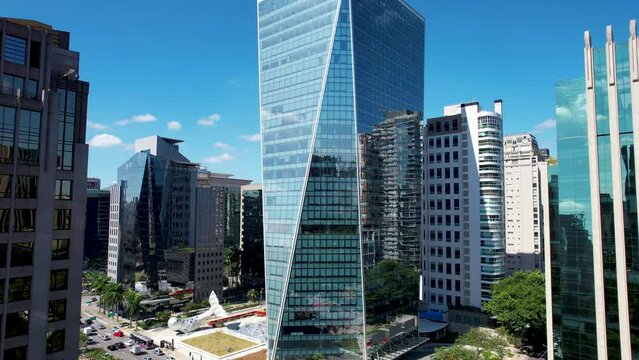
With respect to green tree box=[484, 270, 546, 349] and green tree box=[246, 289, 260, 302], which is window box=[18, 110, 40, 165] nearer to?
green tree box=[484, 270, 546, 349]

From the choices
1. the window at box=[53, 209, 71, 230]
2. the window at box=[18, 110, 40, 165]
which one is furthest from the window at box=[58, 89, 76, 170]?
the window at box=[53, 209, 71, 230]

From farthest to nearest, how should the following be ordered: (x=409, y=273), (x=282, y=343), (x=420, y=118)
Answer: (x=420, y=118) → (x=409, y=273) → (x=282, y=343)

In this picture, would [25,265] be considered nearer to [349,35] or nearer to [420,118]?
[349,35]

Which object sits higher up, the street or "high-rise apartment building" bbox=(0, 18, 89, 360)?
"high-rise apartment building" bbox=(0, 18, 89, 360)

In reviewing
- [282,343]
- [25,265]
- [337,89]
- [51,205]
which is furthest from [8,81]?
[282,343]

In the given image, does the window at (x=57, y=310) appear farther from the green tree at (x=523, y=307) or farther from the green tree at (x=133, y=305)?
the green tree at (x=133, y=305)

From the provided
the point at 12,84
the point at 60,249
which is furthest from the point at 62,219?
the point at 12,84

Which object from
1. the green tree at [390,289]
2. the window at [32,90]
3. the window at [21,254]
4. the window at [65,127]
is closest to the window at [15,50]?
the window at [32,90]
